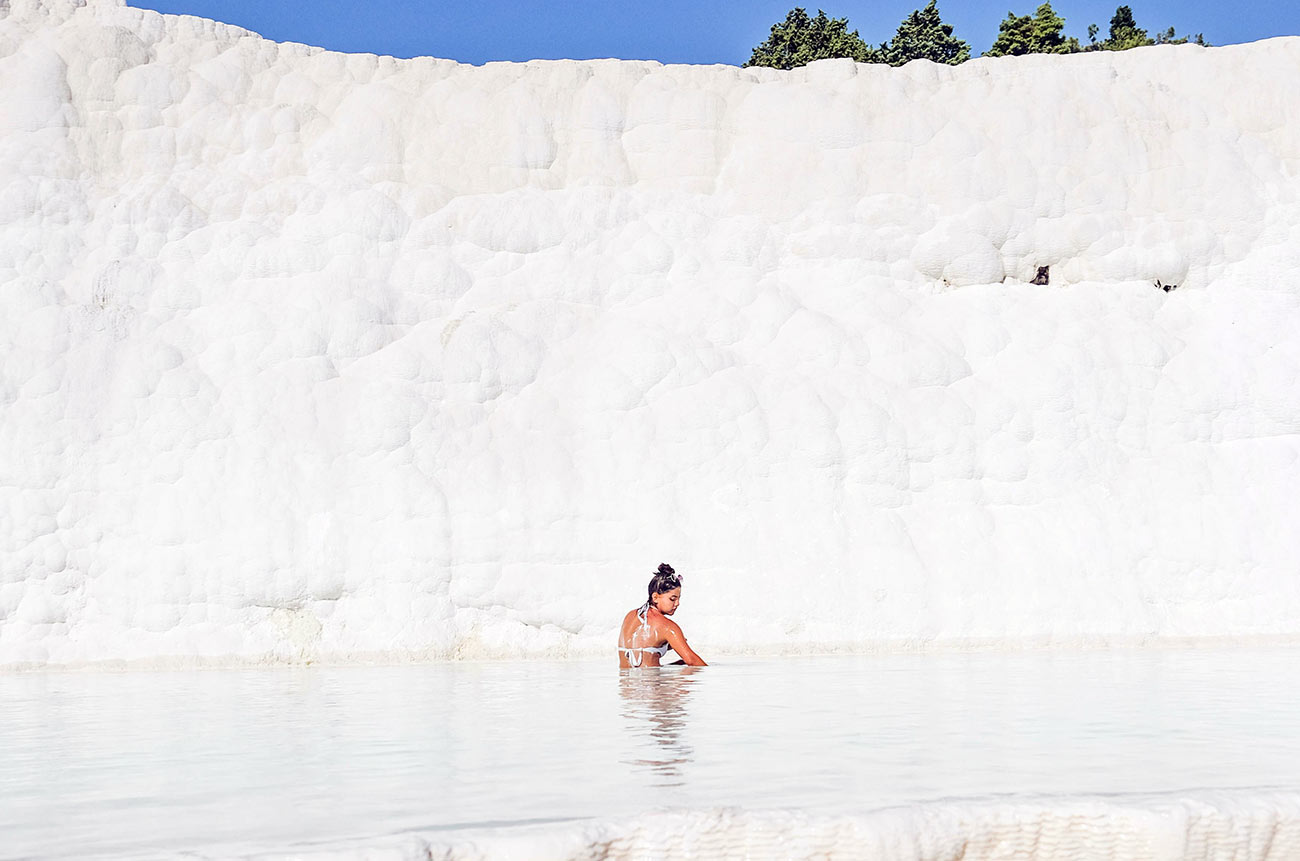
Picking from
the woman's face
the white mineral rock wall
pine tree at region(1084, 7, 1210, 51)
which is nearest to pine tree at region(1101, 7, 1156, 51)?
pine tree at region(1084, 7, 1210, 51)

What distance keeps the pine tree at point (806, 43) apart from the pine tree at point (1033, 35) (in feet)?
10.8

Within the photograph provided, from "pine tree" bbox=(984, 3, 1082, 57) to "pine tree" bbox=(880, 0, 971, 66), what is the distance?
1.82 meters

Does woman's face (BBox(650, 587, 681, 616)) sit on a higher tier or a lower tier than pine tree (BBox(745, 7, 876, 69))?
lower

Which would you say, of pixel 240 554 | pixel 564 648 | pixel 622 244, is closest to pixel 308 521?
pixel 240 554

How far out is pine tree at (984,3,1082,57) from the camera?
3155cm

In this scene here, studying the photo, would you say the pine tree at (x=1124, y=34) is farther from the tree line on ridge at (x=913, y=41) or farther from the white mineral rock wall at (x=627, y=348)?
the white mineral rock wall at (x=627, y=348)

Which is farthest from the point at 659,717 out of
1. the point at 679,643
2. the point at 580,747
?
the point at 679,643

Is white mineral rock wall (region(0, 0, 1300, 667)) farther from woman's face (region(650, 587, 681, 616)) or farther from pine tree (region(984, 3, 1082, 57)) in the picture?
pine tree (region(984, 3, 1082, 57))

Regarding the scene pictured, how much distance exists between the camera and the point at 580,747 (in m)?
5.64

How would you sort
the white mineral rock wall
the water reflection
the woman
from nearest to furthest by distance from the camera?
the water reflection < the woman < the white mineral rock wall

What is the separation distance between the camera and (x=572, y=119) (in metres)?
15.7

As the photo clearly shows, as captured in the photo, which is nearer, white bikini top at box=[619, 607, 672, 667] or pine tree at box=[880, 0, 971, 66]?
white bikini top at box=[619, 607, 672, 667]

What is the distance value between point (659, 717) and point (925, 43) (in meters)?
30.5

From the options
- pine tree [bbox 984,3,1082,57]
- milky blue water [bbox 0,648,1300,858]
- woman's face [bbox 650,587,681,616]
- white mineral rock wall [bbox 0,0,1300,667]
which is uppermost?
pine tree [bbox 984,3,1082,57]
